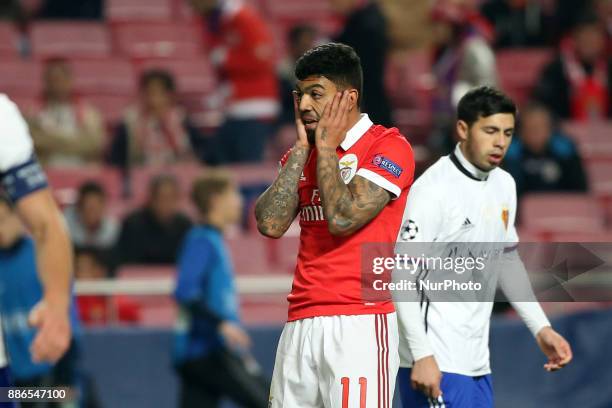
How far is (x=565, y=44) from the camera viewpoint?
13.0 m

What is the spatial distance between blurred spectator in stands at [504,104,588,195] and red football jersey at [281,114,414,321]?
6.34 metres

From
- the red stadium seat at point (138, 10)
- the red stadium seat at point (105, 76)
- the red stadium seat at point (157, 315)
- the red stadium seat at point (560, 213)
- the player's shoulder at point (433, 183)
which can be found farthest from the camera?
the red stadium seat at point (138, 10)

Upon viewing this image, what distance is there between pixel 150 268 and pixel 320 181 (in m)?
5.45

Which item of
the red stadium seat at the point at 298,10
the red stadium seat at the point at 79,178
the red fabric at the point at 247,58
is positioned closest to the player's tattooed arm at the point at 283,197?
the red stadium seat at the point at 79,178

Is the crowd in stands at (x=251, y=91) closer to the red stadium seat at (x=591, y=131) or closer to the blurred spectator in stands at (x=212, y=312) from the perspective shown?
the red stadium seat at (x=591, y=131)

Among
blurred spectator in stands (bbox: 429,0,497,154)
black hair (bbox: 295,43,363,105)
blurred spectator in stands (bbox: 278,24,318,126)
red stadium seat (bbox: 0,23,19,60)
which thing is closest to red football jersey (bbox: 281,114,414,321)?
black hair (bbox: 295,43,363,105)

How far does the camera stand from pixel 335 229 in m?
4.80

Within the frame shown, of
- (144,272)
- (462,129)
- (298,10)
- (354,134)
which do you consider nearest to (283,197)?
(354,134)

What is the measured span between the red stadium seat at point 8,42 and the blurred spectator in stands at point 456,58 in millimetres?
4138

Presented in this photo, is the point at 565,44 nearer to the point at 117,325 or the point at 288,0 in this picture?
the point at 288,0

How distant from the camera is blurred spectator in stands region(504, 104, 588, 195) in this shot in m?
11.3

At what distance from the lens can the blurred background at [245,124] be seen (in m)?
9.38

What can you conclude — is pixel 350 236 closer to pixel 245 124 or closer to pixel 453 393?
pixel 453 393

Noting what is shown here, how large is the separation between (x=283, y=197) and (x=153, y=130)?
258 inches
